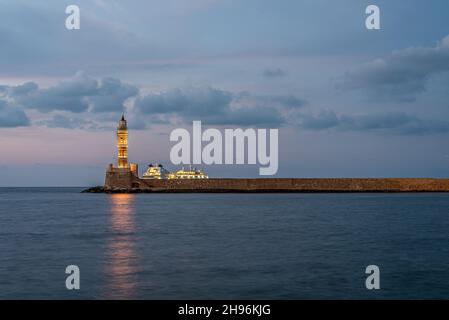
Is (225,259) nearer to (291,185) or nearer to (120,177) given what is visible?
(120,177)

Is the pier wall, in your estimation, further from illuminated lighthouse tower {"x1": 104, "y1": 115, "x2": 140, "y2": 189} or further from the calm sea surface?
the calm sea surface

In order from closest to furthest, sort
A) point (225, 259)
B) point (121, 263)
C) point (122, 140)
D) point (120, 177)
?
point (121, 263), point (225, 259), point (122, 140), point (120, 177)

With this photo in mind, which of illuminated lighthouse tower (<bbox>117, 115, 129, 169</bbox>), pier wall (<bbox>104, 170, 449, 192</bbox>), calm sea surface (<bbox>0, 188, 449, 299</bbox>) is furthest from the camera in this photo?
pier wall (<bbox>104, 170, 449, 192</bbox>)

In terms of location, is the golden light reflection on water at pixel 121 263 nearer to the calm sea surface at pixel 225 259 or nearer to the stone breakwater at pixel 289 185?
the calm sea surface at pixel 225 259

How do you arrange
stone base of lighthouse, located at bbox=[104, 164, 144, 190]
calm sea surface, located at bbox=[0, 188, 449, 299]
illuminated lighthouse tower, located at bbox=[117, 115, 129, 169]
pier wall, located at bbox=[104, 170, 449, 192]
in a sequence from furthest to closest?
pier wall, located at bbox=[104, 170, 449, 192], stone base of lighthouse, located at bbox=[104, 164, 144, 190], illuminated lighthouse tower, located at bbox=[117, 115, 129, 169], calm sea surface, located at bbox=[0, 188, 449, 299]

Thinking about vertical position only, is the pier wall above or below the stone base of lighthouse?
below

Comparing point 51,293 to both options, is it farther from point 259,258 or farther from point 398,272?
point 398,272

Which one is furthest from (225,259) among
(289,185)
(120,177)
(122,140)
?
(289,185)

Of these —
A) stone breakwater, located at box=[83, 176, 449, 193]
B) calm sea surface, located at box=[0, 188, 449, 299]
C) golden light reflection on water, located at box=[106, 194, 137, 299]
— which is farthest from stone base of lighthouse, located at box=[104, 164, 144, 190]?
golden light reflection on water, located at box=[106, 194, 137, 299]

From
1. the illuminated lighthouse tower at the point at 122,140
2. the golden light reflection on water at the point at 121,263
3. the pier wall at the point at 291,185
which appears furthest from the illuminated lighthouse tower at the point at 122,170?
the golden light reflection on water at the point at 121,263

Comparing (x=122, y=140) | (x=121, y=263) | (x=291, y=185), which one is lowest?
(x=121, y=263)

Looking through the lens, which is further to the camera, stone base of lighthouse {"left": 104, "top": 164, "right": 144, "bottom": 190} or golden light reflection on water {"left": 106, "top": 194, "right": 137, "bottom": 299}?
stone base of lighthouse {"left": 104, "top": 164, "right": 144, "bottom": 190}
